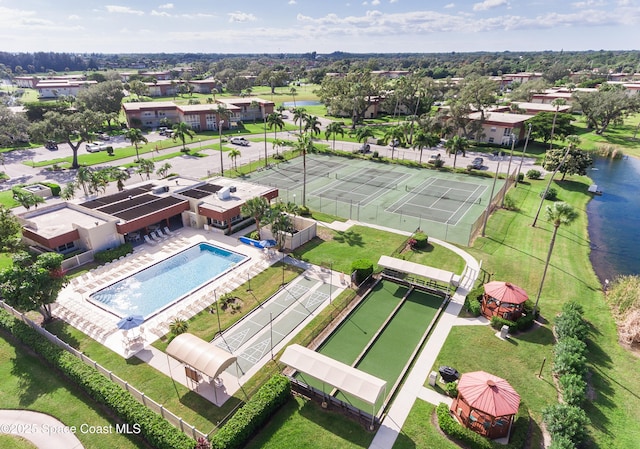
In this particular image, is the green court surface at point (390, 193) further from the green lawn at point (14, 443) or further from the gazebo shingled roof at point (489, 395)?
the green lawn at point (14, 443)

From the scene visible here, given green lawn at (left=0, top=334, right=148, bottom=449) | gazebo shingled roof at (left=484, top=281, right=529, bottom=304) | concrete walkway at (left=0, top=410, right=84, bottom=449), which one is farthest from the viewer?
gazebo shingled roof at (left=484, top=281, right=529, bottom=304)

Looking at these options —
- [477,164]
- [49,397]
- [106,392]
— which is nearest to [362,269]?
[106,392]

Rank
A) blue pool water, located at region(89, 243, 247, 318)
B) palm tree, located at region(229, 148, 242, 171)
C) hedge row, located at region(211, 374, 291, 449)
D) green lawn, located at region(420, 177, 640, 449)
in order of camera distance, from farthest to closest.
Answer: palm tree, located at region(229, 148, 242, 171)
blue pool water, located at region(89, 243, 247, 318)
green lawn, located at region(420, 177, 640, 449)
hedge row, located at region(211, 374, 291, 449)

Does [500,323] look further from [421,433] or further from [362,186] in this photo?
[362,186]

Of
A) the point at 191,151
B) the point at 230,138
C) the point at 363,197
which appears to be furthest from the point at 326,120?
the point at 363,197

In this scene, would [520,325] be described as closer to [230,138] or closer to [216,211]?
[216,211]

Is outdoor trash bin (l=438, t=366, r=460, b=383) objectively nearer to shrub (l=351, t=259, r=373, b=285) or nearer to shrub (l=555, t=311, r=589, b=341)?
shrub (l=555, t=311, r=589, b=341)

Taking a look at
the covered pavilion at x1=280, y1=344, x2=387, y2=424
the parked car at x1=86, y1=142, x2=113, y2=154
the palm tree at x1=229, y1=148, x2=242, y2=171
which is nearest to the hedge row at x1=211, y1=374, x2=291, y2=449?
the covered pavilion at x1=280, y1=344, x2=387, y2=424
